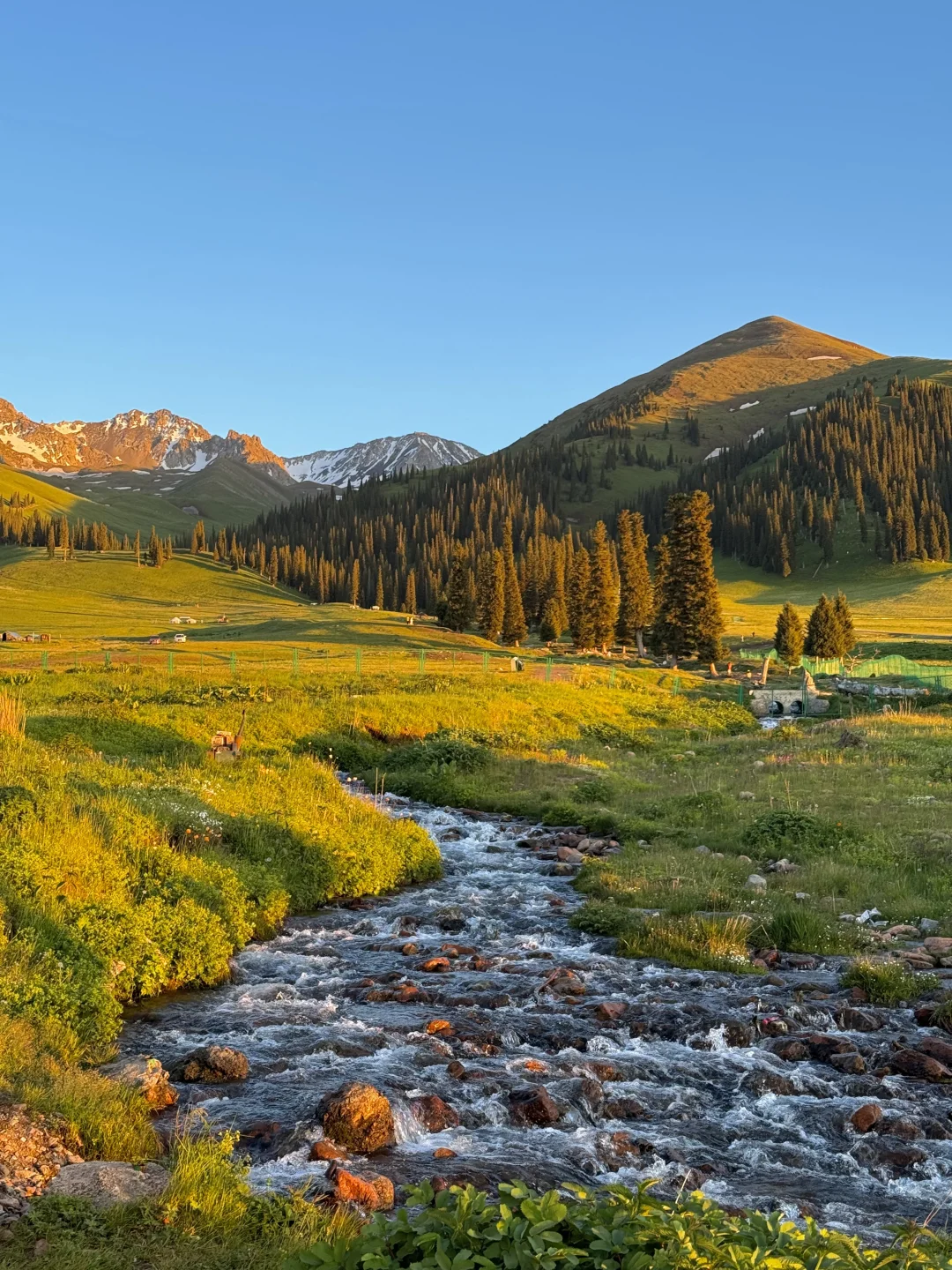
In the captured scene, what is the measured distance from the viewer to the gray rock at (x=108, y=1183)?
20.5 ft

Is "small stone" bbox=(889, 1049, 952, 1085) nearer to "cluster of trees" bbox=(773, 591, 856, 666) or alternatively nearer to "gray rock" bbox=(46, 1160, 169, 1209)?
"gray rock" bbox=(46, 1160, 169, 1209)

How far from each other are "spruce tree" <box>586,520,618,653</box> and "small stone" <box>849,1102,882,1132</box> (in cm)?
9277

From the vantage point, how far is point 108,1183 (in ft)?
21.0

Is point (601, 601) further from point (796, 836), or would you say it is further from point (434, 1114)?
point (434, 1114)

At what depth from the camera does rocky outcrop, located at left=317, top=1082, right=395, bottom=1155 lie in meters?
7.88

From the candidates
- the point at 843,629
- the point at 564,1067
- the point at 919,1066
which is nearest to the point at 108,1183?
the point at 564,1067

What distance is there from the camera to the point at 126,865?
13188 mm

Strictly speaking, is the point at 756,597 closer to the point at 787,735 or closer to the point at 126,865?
the point at 787,735

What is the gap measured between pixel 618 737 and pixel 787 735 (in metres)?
6.59

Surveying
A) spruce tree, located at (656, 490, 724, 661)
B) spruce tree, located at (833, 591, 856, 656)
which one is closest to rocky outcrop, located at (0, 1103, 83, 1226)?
spruce tree, located at (656, 490, 724, 661)

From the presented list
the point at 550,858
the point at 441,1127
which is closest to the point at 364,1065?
the point at 441,1127

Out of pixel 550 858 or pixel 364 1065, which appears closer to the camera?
pixel 364 1065

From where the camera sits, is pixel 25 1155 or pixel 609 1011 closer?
pixel 25 1155

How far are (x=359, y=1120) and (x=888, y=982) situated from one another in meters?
7.33
